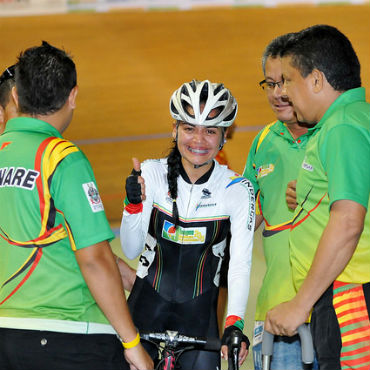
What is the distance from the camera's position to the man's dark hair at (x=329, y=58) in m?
3.07

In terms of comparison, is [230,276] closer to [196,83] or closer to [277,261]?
[277,261]

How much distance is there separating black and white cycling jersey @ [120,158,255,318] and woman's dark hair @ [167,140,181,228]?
3 centimetres

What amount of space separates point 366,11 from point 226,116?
14760mm

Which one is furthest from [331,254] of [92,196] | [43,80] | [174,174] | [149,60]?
[149,60]

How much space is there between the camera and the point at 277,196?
12.9 feet

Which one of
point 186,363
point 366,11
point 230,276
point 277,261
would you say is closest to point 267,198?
point 277,261

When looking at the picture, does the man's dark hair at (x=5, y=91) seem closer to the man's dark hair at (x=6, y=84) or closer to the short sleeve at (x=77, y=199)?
the man's dark hair at (x=6, y=84)

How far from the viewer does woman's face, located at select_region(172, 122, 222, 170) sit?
374cm

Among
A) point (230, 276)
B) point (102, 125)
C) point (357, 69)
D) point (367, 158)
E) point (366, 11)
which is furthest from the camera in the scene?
point (366, 11)

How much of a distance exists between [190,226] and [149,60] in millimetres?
11088

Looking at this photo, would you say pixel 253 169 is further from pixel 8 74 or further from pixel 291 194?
pixel 8 74

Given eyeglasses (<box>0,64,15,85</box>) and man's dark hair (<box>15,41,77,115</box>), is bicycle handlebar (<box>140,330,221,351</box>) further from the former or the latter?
eyeglasses (<box>0,64,15,85</box>)

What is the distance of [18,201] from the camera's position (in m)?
2.88

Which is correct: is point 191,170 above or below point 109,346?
above
